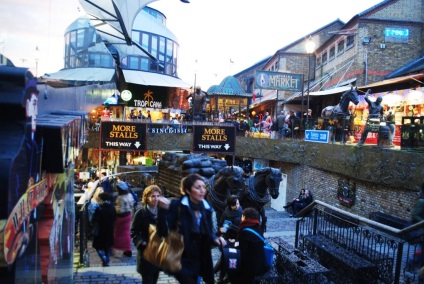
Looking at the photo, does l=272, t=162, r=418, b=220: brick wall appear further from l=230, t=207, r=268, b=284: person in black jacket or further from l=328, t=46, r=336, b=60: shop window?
l=328, t=46, r=336, b=60: shop window

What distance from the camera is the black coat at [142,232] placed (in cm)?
475

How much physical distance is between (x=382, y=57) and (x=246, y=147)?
10971 mm

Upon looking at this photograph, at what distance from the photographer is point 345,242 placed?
7.56m

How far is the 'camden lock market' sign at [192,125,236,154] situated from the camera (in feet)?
50.9

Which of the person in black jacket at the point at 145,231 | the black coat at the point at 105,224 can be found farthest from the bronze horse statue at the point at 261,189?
the person in black jacket at the point at 145,231

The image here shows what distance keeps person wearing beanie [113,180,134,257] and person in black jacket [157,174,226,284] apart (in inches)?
133

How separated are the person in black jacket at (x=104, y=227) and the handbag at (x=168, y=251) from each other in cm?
297

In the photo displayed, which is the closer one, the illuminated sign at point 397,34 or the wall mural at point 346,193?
the wall mural at point 346,193

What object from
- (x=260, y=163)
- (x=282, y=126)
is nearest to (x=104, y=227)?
→ (x=282, y=126)

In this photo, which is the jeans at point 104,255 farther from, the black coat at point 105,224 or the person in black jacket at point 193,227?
the person in black jacket at point 193,227

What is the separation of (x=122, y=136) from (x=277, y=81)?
8.38 metres

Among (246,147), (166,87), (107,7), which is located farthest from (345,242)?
(166,87)

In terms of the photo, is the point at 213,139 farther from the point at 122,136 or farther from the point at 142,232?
A: the point at 142,232

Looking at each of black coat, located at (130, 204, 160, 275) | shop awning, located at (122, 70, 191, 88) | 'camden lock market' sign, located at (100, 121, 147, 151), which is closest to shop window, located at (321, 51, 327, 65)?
shop awning, located at (122, 70, 191, 88)
